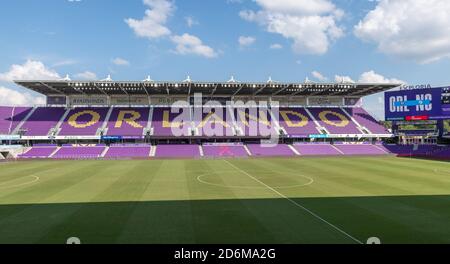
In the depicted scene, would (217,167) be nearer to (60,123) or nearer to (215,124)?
(215,124)

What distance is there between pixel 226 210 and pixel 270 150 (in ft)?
146

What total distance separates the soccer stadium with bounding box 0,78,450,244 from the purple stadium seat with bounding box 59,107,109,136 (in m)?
0.30

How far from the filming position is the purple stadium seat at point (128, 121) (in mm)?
63300

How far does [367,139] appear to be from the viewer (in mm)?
68188

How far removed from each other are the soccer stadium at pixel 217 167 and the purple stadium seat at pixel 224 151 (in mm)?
433

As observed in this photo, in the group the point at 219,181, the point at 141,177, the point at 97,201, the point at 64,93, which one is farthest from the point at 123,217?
the point at 64,93

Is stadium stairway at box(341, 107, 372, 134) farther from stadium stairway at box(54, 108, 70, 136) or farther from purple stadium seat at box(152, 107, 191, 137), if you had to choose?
stadium stairway at box(54, 108, 70, 136)

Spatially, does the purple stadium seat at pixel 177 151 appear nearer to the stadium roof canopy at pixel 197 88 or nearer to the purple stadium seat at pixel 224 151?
the purple stadium seat at pixel 224 151

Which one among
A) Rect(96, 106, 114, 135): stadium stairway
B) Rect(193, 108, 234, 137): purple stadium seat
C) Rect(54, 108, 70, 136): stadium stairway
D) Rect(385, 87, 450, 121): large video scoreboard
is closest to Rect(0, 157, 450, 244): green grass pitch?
Rect(385, 87, 450, 121): large video scoreboard

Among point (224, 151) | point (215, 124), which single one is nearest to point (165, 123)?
point (215, 124)

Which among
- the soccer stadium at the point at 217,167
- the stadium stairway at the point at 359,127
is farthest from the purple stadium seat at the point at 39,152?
the stadium stairway at the point at 359,127

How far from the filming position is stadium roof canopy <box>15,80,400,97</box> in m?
61.8

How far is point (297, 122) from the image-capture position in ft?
227
